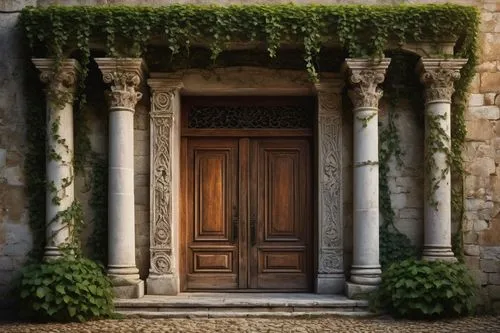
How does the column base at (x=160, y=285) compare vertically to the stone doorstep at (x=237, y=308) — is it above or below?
above

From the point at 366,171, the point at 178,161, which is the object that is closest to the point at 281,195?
the point at 366,171

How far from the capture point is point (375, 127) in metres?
8.77

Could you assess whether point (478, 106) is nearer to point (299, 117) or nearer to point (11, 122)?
point (299, 117)

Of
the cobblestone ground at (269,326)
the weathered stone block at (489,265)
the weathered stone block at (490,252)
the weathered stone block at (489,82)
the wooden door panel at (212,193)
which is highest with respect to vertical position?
the weathered stone block at (489,82)

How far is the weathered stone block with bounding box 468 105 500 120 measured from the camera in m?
8.98

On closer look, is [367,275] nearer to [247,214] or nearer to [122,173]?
[247,214]

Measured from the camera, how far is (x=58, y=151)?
866 centimetres

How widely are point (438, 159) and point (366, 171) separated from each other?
3.16ft

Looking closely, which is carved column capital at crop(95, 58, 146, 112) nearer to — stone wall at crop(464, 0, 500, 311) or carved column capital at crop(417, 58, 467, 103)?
carved column capital at crop(417, 58, 467, 103)

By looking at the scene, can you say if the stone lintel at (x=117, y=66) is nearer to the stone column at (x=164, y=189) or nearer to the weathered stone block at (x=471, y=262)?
the stone column at (x=164, y=189)

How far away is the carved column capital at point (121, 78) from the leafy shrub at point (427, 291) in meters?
4.10

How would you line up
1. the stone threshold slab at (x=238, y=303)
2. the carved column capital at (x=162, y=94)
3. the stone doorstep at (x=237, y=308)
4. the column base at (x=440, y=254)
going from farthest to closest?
1. the carved column capital at (x=162, y=94)
2. the column base at (x=440, y=254)
3. the stone threshold slab at (x=238, y=303)
4. the stone doorstep at (x=237, y=308)

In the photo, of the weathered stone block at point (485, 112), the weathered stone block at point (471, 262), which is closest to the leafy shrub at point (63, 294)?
the weathered stone block at point (471, 262)

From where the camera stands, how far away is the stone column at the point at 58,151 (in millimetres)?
8555
